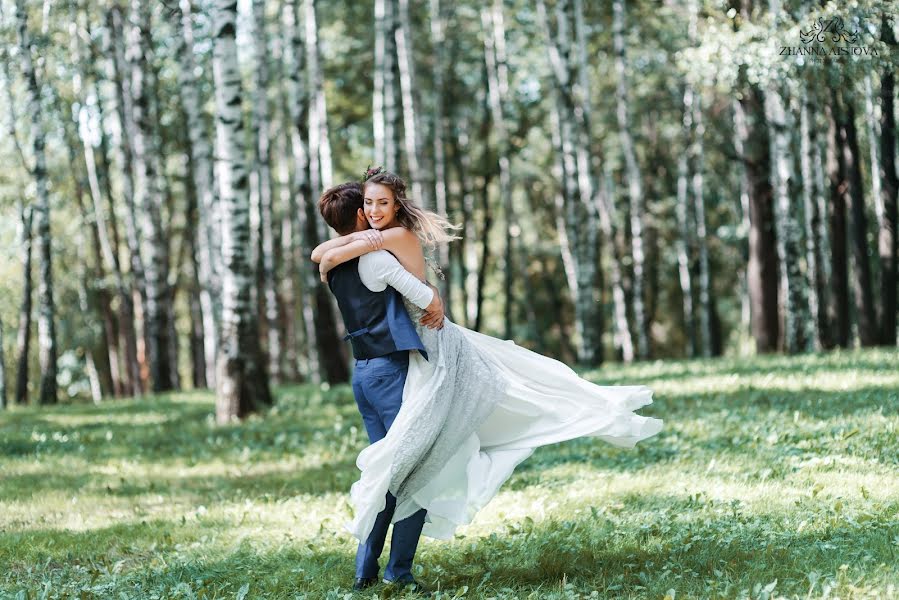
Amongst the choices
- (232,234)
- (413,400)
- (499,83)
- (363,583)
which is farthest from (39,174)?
(413,400)

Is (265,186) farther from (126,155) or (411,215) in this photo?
(411,215)

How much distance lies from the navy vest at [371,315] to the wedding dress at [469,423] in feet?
0.39

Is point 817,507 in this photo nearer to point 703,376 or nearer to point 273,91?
point 703,376

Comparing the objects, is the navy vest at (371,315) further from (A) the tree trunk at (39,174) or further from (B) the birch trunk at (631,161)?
(B) the birch trunk at (631,161)

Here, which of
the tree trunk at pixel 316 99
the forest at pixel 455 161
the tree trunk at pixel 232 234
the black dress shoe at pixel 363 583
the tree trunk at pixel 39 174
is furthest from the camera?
the tree trunk at pixel 316 99

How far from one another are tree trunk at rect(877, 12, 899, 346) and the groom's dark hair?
1658 cm

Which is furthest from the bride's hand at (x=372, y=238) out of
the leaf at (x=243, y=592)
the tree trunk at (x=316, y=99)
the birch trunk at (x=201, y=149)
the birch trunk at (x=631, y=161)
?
the birch trunk at (x=631, y=161)

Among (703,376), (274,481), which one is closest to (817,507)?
(274,481)

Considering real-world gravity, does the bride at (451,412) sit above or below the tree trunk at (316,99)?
below

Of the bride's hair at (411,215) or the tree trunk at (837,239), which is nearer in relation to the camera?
the bride's hair at (411,215)

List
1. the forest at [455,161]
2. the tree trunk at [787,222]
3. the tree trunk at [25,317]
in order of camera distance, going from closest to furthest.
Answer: the forest at [455,161], the tree trunk at [787,222], the tree trunk at [25,317]

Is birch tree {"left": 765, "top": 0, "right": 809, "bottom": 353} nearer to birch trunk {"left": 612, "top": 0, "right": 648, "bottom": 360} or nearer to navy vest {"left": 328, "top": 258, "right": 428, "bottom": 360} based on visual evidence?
birch trunk {"left": 612, "top": 0, "right": 648, "bottom": 360}

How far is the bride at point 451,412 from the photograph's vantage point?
5359 millimetres

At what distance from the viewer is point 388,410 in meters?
5.49
